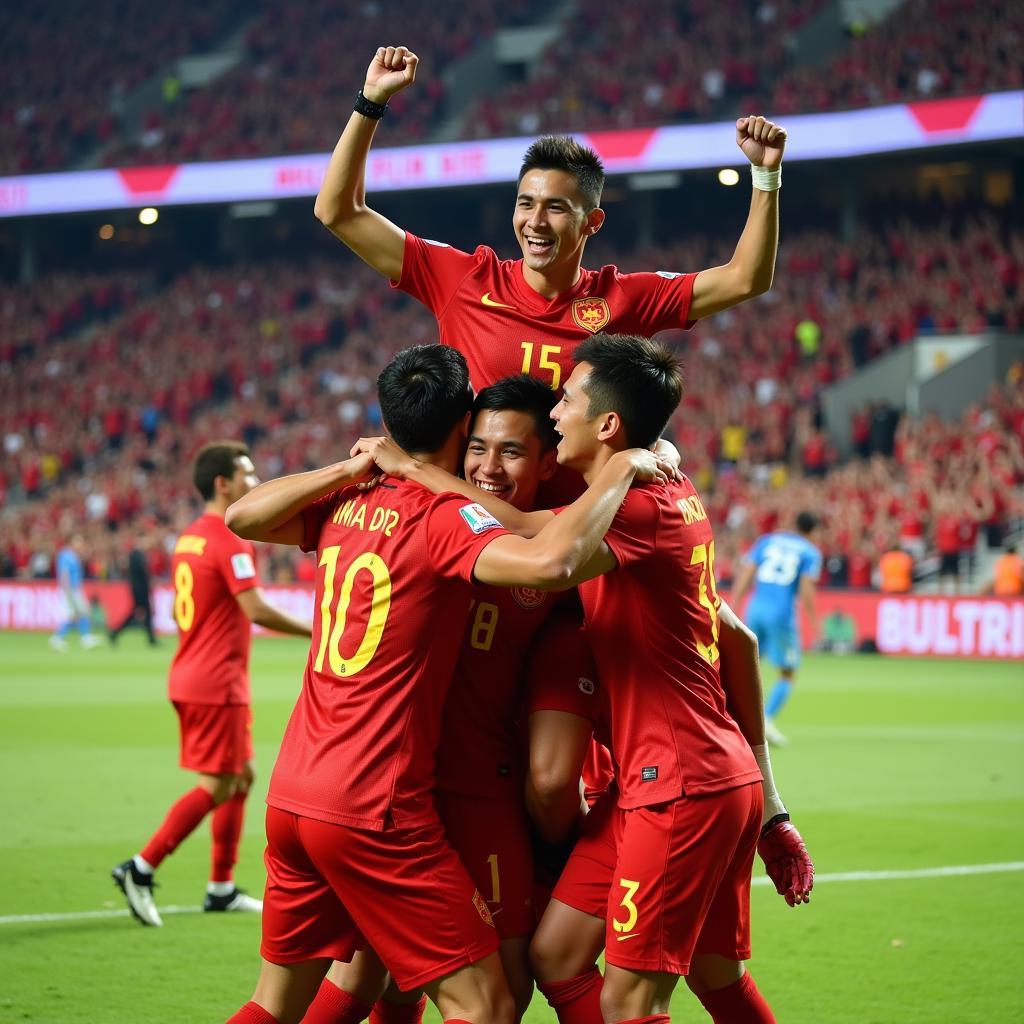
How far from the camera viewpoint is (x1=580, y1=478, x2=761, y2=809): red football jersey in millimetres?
4418

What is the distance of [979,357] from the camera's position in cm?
2842

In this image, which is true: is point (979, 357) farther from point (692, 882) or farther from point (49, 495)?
point (692, 882)

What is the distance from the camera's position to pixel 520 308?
18.0ft

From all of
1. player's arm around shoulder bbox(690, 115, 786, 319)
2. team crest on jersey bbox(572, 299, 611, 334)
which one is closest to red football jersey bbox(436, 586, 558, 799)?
team crest on jersey bbox(572, 299, 611, 334)

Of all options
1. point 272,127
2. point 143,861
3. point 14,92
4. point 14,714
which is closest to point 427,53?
point 272,127

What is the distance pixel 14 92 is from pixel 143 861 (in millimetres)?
40993

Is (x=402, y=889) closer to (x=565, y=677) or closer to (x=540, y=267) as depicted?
(x=565, y=677)

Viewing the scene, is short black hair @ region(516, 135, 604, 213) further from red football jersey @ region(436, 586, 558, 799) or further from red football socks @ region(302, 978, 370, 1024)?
red football socks @ region(302, 978, 370, 1024)

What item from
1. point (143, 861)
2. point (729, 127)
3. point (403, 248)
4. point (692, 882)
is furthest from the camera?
point (729, 127)

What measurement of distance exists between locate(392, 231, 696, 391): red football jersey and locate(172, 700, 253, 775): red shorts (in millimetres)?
3122

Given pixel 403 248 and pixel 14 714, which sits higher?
pixel 403 248

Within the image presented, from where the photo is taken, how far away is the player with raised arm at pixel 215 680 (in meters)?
7.84

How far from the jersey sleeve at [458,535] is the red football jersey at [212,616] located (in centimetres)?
396

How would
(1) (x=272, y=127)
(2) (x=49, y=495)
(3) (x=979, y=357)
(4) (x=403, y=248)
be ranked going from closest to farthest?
(4) (x=403, y=248), (3) (x=979, y=357), (2) (x=49, y=495), (1) (x=272, y=127)
